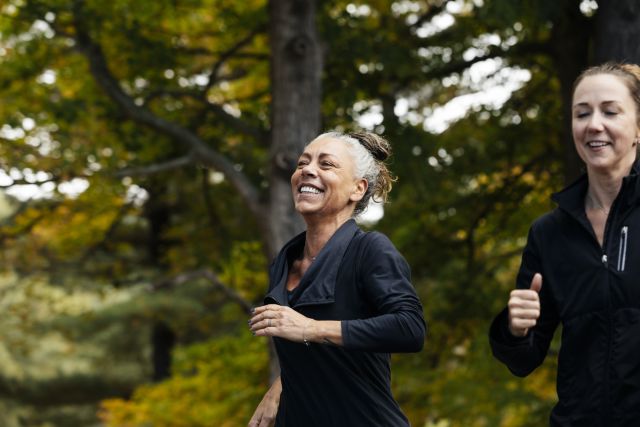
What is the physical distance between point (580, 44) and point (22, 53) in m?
6.28

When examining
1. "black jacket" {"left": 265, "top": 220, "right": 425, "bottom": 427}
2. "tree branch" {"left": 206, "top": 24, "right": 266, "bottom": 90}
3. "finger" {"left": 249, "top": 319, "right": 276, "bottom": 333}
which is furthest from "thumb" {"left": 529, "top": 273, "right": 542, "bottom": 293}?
"tree branch" {"left": 206, "top": 24, "right": 266, "bottom": 90}

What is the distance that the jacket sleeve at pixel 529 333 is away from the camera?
2932 millimetres

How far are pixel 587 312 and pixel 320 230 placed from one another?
0.94 m

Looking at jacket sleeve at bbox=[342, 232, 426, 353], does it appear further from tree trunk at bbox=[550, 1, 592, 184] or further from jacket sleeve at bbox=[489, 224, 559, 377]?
tree trunk at bbox=[550, 1, 592, 184]

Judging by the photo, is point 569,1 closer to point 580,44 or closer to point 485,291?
point 580,44

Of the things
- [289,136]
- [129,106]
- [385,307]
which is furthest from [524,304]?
[129,106]

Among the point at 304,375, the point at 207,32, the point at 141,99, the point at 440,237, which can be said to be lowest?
the point at 304,375

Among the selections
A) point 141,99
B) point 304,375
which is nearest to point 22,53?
point 141,99

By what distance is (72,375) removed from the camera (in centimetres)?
2548

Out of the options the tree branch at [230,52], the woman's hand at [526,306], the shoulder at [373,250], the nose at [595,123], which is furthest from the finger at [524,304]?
the tree branch at [230,52]

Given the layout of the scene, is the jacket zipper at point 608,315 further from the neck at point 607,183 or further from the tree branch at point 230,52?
the tree branch at point 230,52

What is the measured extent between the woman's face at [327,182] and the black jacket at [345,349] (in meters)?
0.14

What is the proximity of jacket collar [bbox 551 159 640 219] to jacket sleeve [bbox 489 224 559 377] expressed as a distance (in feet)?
0.47

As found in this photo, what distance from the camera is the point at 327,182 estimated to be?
128 inches
